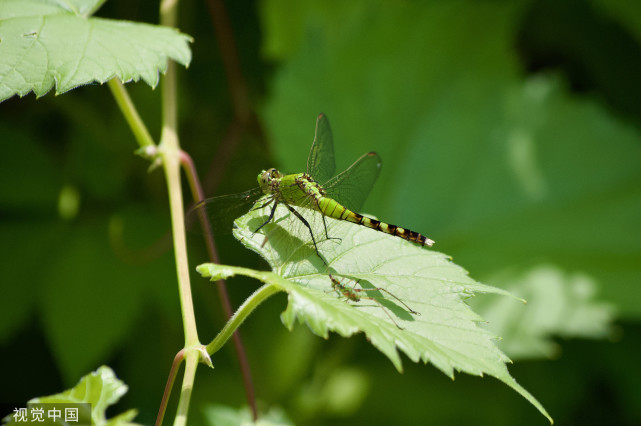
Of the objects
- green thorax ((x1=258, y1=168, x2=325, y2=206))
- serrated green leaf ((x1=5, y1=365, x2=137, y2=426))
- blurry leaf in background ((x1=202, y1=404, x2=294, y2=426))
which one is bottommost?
blurry leaf in background ((x1=202, y1=404, x2=294, y2=426))

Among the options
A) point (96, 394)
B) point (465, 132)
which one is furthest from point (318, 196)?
point (465, 132)

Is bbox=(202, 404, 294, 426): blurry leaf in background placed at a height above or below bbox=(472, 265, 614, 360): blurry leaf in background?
below

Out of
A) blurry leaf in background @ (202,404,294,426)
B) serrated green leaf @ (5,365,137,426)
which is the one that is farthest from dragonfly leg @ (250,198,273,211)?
blurry leaf in background @ (202,404,294,426)

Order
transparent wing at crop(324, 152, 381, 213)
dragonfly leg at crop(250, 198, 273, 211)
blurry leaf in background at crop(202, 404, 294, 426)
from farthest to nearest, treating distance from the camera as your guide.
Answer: blurry leaf in background at crop(202, 404, 294, 426), transparent wing at crop(324, 152, 381, 213), dragonfly leg at crop(250, 198, 273, 211)

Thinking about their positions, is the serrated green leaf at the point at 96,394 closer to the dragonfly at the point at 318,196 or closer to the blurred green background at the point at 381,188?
the dragonfly at the point at 318,196

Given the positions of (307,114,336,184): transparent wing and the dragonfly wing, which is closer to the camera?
the dragonfly wing

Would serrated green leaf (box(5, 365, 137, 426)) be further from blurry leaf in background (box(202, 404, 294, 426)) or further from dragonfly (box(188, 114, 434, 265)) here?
blurry leaf in background (box(202, 404, 294, 426))

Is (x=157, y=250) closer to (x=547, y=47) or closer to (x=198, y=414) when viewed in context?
(x=198, y=414)
